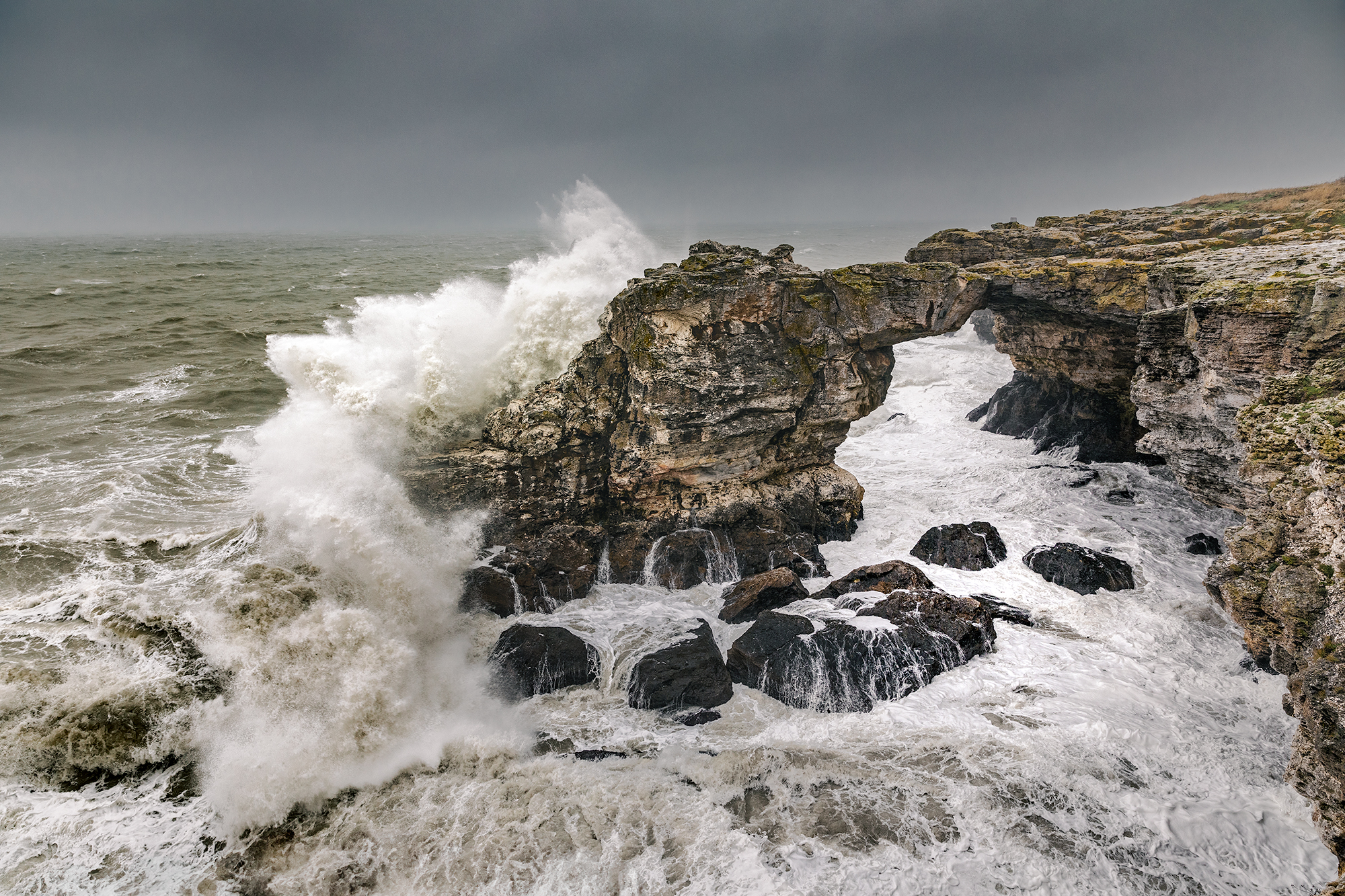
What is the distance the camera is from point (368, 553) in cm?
1266

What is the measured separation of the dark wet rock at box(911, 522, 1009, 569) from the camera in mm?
14516

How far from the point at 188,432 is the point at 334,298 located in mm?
21442

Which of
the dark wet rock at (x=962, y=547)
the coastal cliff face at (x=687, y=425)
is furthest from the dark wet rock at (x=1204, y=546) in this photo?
the coastal cliff face at (x=687, y=425)

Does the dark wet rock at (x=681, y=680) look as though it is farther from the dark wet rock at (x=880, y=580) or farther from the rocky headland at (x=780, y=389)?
the dark wet rock at (x=880, y=580)

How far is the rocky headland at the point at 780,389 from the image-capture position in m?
Answer: 12.6

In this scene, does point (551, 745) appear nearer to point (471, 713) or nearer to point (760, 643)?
point (471, 713)

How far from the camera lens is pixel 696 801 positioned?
8.94 metres

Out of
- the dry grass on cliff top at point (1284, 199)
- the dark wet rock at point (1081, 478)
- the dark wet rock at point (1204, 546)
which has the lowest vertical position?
the dark wet rock at point (1204, 546)

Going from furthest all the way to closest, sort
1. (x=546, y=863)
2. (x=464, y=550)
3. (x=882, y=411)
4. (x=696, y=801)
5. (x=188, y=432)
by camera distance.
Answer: (x=882, y=411)
(x=188, y=432)
(x=464, y=550)
(x=696, y=801)
(x=546, y=863)

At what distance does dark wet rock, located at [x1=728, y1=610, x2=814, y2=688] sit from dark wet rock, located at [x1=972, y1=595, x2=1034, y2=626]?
4.19 meters

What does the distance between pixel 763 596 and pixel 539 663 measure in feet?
17.0

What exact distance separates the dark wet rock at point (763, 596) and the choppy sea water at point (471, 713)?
78 centimetres

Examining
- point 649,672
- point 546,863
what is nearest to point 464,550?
point 649,672

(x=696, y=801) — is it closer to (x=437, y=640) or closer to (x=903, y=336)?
(x=437, y=640)
